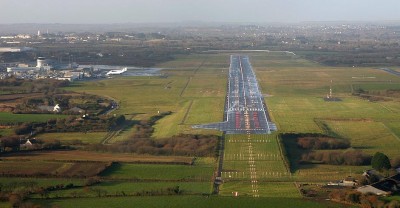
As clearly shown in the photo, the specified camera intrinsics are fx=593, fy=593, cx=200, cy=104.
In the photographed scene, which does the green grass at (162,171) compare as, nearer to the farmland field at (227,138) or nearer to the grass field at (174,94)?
the farmland field at (227,138)

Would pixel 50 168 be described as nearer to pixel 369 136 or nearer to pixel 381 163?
pixel 381 163

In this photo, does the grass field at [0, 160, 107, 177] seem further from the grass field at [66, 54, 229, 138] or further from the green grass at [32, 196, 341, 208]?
the grass field at [66, 54, 229, 138]

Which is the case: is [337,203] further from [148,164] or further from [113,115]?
[113,115]

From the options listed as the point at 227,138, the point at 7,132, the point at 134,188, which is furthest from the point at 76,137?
the point at 134,188

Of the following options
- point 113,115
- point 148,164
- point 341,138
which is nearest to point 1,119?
point 113,115

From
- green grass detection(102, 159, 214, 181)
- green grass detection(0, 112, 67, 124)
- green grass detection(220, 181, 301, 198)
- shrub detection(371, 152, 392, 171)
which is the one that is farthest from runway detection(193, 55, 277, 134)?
green grass detection(0, 112, 67, 124)

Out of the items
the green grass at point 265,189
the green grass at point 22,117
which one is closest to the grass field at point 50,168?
the green grass at point 265,189
